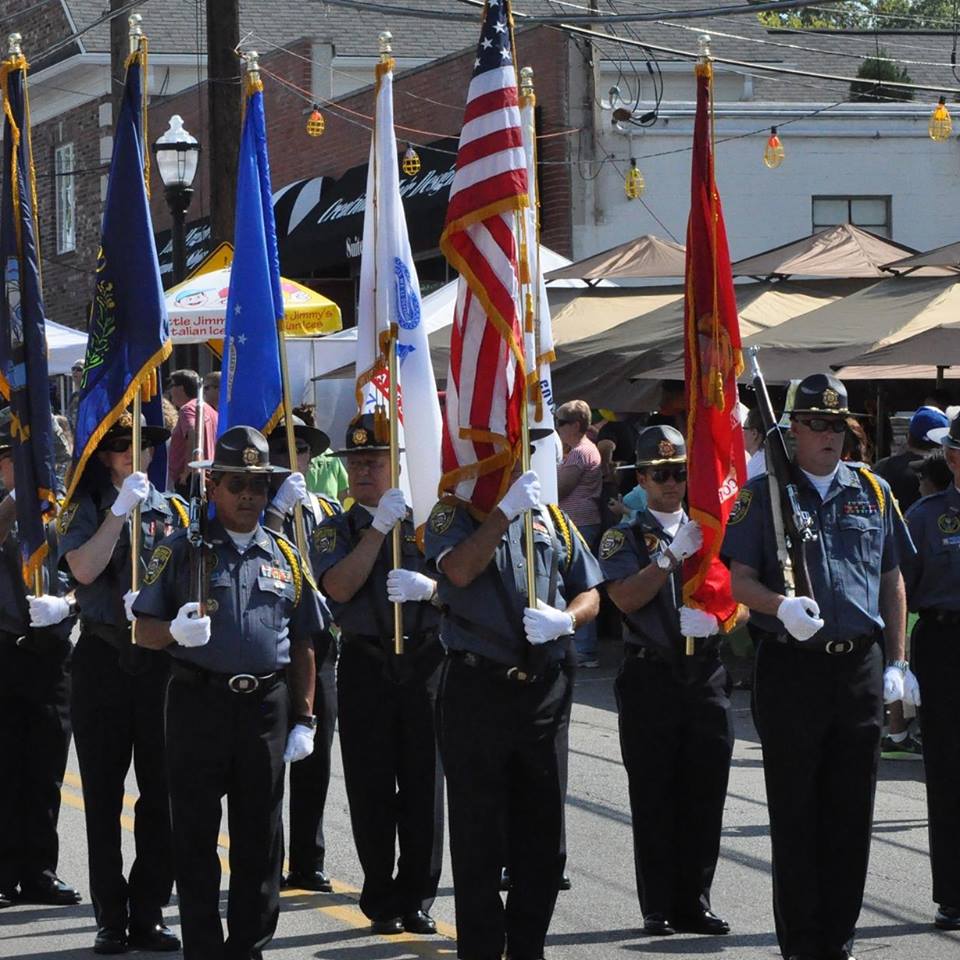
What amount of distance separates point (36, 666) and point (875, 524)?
12.4ft

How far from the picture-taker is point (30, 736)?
28.9 ft

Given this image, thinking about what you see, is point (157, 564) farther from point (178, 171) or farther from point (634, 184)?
point (634, 184)

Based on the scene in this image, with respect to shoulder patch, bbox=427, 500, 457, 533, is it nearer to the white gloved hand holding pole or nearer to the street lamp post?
the white gloved hand holding pole

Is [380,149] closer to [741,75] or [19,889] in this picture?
[19,889]

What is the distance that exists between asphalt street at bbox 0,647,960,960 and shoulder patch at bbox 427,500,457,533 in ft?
5.71

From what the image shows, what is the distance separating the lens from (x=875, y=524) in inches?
291

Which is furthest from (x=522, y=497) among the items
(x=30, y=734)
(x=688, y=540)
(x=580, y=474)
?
(x=580, y=474)

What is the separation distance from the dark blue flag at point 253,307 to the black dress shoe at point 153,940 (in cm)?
231

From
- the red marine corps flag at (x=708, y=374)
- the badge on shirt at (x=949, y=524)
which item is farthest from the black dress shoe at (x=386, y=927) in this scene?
the badge on shirt at (x=949, y=524)

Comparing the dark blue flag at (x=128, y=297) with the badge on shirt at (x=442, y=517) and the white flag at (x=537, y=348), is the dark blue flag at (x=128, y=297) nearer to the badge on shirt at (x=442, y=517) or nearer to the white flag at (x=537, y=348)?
the white flag at (x=537, y=348)

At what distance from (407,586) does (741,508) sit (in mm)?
1411

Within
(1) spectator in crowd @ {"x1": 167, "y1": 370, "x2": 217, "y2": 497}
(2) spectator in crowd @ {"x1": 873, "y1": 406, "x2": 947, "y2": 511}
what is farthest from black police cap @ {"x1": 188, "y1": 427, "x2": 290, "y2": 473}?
(1) spectator in crowd @ {"x1": 167, "y1": 370, "x2": 217, "y2": 497}

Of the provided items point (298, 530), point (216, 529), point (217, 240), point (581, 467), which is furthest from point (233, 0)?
point (216, 529)

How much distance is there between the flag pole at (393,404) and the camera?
816 centimetres
